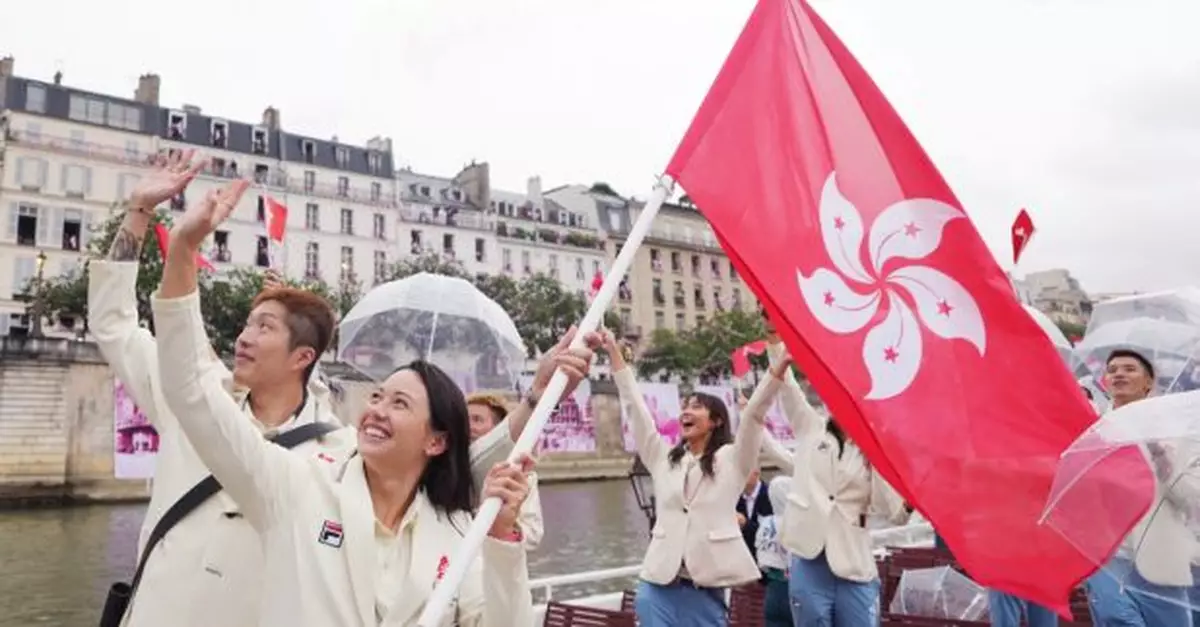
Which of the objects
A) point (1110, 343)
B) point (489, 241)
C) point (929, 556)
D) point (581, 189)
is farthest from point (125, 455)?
point (581, 189)

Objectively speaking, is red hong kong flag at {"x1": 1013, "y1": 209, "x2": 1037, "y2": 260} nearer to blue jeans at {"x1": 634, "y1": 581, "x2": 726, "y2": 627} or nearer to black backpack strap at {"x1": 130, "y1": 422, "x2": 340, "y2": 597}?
blue jeans at {"x1": 634, "y1": 581, "x2": 726, "y2": 627}

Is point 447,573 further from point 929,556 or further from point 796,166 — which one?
point 929,556

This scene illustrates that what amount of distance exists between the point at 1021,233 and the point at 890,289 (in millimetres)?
6136

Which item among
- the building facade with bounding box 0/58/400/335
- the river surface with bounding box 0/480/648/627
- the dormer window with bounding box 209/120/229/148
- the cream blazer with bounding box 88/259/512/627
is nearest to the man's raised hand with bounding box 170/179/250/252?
the cream blazer with bounding box 88/259/512/627

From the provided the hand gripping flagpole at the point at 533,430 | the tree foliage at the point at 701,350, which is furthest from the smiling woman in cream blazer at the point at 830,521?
the tree foliage at the point at 701,350

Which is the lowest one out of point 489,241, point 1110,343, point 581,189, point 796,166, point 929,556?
point 929,556

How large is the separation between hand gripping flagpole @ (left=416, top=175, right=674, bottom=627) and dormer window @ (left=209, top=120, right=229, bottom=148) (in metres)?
50.8

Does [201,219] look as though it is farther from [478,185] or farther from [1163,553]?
[478,185]

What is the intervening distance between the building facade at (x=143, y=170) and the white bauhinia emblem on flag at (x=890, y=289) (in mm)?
37051

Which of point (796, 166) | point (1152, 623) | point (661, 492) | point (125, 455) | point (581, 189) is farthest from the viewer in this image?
point (581, 189)

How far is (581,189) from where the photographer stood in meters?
66.2

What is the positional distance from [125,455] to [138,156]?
26312 mm

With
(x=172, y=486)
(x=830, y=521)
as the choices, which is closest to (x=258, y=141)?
(x=830, y=521)

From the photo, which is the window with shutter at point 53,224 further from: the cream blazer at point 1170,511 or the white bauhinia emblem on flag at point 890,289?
the cream blazer at point 1170,511
